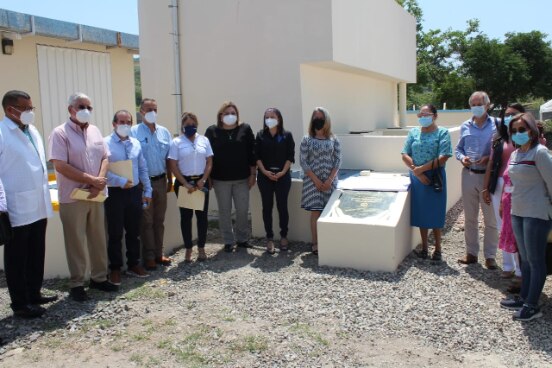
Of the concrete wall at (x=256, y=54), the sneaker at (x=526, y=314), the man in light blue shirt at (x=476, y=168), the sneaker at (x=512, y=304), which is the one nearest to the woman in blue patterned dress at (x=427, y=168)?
the man in light blue shirt at (x=476, y=168)

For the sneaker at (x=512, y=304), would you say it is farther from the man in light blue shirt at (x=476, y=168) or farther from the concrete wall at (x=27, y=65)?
the concrete wall at (x=27, y=65)

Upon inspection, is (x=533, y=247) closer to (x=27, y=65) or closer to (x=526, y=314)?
(x=526, y=314)

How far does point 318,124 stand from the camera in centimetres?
633

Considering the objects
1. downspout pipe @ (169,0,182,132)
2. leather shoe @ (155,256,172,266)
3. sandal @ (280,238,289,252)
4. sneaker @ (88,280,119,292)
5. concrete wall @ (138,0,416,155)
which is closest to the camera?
sneaker @ (88,280,119,292)

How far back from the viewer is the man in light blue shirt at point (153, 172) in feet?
18.9

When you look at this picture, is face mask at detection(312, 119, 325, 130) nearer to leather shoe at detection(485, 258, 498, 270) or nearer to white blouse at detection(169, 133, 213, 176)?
white blouse at detection(169, 133, 213, 176)

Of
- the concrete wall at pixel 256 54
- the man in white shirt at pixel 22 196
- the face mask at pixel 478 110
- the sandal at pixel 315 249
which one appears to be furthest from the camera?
the concrete wall at pixel 256 54

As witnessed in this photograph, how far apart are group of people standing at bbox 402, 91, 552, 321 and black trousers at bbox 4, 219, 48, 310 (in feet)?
13.4

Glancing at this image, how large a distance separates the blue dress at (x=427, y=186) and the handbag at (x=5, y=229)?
4300 mm

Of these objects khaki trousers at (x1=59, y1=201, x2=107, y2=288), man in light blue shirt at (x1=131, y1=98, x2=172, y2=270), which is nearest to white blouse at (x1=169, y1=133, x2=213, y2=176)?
man in light blue shirt at (x1=131, y1=98, x2=172, y2=270)

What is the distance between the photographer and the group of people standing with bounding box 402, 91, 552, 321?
4207mm

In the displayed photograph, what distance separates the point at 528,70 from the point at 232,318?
32.2 metres

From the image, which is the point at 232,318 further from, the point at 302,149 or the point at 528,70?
the point at 528,70

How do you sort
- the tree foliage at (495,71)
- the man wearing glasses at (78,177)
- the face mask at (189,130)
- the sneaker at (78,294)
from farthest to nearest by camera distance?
the tree foliage at (495,71), the face mask at (189,130), the sneaker at (78,294), the man wearing glasses at (78,177)
